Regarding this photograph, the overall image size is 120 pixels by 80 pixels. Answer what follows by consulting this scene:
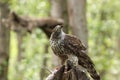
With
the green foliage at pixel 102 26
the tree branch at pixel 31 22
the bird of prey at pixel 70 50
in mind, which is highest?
the green foliage at pixel 102 26

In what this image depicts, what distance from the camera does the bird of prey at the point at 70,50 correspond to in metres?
4.09

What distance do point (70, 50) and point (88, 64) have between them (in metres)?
0.22

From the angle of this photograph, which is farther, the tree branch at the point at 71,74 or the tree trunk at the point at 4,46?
the tree trunk at the point at 4,46

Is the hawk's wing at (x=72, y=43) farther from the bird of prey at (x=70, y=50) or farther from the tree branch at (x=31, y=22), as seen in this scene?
the tree branch at (x=31, y=22)

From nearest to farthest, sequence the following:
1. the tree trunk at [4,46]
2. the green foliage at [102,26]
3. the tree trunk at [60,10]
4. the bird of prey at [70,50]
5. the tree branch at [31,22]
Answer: the bird of prey at [70,50]
the tree branch at [31,22]
the tree trunk at [60,10]
the tree trunk at [4,46]
the green foliage at [102,26]

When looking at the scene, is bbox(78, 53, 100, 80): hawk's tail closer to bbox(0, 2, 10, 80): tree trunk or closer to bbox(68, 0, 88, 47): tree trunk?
bbox(68, 0, 88, 47): tree trunk

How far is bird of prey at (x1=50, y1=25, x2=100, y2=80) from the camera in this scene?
409 cm

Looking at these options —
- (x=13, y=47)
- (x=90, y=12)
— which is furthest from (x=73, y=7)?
(x=13, y=47)

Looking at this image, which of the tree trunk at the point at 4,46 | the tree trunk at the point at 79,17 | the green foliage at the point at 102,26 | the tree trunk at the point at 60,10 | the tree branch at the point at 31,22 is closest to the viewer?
the tree branch at the point at 31,22

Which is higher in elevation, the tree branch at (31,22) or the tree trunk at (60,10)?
the tree trunk at (60,10)

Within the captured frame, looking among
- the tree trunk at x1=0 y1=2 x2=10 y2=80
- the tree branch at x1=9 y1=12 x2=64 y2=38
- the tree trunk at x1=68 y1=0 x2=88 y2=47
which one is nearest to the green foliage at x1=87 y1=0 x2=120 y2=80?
the tree trunk at x1=0 y1=2 x2=10 y2=80

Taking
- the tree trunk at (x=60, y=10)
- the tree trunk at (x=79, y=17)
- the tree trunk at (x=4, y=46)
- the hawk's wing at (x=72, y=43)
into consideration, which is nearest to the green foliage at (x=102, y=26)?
the tree trunk at (x=4, y=46)

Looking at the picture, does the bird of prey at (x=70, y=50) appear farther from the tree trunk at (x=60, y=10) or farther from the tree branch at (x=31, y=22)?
the tree trunk at (x=60, y=10)

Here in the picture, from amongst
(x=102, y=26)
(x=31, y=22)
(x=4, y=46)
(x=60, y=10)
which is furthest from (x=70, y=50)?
(x=102, y=26)
